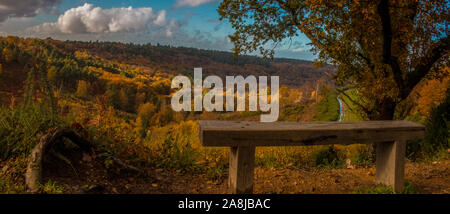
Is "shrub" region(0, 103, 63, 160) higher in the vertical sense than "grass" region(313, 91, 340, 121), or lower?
higher

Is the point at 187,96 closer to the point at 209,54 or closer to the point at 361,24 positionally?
the point at 209,54

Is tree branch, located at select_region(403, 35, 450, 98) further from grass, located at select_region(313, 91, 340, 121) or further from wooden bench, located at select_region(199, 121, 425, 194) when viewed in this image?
grass, located at select_region(313, 91, 340, 121)

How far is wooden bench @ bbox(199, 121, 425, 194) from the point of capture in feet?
9.00

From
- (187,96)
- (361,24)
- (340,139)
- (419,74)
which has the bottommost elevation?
(187,96)

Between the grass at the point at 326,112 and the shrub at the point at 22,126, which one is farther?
the grass at the point at 326,112

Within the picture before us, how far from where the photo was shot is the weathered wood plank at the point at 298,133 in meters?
2.71

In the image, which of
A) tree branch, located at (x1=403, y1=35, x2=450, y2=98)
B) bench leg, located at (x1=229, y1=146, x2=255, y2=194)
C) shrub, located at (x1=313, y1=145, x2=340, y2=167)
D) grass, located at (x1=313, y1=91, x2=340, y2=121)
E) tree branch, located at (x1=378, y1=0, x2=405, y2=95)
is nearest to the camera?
bench leg, located at (x1=229, y1=146, x2=255, y2=194)

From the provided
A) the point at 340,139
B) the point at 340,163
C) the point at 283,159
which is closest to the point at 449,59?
the point at 340,163

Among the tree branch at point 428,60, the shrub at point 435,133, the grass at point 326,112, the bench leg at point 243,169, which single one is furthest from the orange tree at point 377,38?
the grass at point 326,112

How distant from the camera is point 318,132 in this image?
297 cm

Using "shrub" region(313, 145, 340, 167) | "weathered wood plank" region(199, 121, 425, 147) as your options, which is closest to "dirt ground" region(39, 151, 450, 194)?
"weathered wood plank" region(199, 121, 425, 147)

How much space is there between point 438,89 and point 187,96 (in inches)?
2395

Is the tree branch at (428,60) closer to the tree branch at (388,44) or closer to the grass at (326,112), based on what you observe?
the tree branch at (388,44)

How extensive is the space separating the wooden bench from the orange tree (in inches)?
95.1
